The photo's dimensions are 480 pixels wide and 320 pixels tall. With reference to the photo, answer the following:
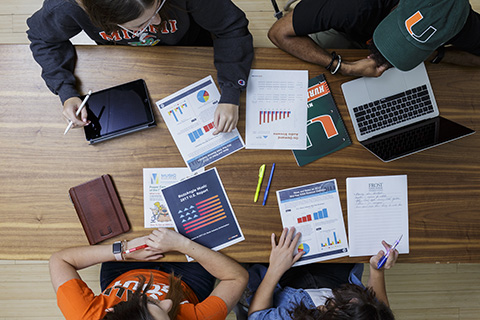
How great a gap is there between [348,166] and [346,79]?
0.94ft

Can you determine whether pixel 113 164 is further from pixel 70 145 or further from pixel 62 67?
pixel 62 67

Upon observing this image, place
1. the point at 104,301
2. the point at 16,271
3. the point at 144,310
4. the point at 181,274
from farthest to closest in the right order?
the point at 16,271 < the point at 181,274 < the point at 104,301 < the point at 144,310

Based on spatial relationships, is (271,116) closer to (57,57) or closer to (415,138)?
(415,138)

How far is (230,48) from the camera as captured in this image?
3.82 ft

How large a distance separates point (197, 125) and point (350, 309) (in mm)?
709

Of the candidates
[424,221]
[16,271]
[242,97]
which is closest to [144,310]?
[242,97]

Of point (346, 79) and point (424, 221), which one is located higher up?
point (346, 79)

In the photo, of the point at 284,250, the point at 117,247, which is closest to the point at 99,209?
the point at 117,247

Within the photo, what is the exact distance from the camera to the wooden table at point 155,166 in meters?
1.18

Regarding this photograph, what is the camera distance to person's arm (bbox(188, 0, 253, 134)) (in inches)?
45.1

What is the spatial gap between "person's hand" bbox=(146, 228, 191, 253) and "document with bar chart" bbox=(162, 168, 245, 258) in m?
0.03

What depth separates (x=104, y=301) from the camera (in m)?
1.13

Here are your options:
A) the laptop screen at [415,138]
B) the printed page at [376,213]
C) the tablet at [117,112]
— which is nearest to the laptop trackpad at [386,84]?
the laptop screen at [415,138]

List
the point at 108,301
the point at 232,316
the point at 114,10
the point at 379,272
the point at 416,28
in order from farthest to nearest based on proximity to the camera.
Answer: the point at 232,316 → the point at 379,272 → the point at 108,301 → the point at 416,28 → the point at 114,10
